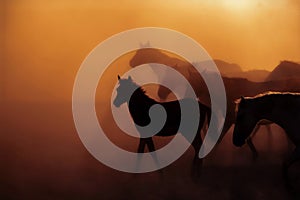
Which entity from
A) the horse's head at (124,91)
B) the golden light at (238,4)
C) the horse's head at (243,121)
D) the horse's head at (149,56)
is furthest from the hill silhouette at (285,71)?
the horse's head at (124,91)

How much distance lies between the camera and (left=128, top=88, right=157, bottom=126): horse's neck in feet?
4.95

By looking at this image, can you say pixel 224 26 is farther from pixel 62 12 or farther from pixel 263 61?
pixel 62 12

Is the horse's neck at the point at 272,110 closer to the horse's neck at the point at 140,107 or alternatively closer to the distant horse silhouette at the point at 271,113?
the distant horse silhouette at the point at 271,113

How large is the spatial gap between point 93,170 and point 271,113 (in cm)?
69

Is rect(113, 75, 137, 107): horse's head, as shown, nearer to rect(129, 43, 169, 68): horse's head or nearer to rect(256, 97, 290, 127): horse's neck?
rect(129, 43, 169, 68): horse's head

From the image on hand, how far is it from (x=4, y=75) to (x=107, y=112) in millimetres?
427

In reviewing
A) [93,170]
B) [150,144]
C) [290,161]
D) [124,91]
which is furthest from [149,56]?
[290,161]

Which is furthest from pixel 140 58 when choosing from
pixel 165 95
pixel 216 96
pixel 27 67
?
pixel 27 67

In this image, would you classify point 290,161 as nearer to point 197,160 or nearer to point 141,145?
point 197,160

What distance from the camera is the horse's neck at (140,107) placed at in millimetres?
1508

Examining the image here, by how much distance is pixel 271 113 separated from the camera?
1482mm

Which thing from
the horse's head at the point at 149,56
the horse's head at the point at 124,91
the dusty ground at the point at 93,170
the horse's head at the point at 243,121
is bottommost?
the dusty ground at the point at 93,170

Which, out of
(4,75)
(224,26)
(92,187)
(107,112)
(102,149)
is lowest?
(92,187)

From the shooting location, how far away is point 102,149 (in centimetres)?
151
